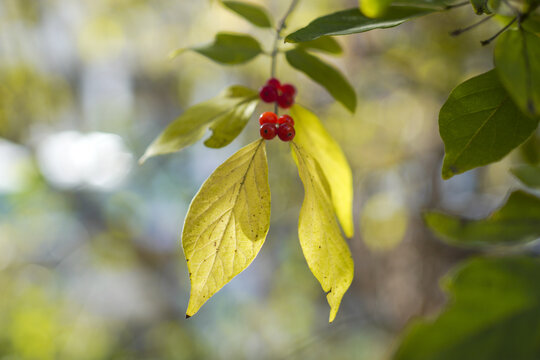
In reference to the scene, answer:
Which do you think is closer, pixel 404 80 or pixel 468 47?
pixel 468 47

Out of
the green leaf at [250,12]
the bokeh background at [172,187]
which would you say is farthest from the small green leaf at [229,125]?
the bokeh background at [172,187]

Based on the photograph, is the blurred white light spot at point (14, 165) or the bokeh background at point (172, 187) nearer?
the bokeh background at point (172, 187)

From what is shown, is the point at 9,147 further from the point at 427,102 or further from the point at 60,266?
the point at 427,102

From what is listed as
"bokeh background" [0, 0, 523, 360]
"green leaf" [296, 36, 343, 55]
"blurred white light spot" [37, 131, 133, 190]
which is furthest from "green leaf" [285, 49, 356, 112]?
"blurred white light spot" [37, 131, 133, 190]

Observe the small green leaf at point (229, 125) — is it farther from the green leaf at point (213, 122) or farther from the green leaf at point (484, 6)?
the green leaf at point (484, 6)

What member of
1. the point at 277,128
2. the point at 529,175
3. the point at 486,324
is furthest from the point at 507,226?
the point at 277,128

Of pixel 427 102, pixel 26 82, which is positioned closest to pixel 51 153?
pixel 26 82
